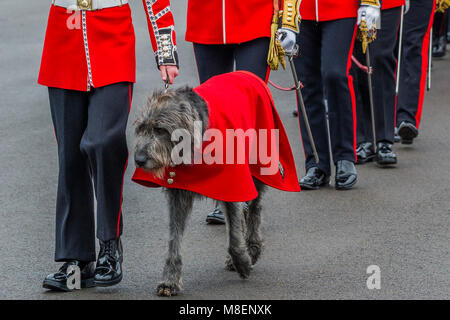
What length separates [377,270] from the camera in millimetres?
5367

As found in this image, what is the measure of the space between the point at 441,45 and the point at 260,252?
9.93m

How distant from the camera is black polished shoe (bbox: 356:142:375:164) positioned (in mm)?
8359

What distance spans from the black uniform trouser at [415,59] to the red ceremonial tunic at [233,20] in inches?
126

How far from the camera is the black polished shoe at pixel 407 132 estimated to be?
8.76m

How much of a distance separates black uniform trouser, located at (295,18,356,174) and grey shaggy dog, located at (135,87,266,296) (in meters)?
1.88

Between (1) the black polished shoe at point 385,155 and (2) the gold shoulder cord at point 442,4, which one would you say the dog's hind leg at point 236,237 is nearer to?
(1) the black polished shoe at point 385,155

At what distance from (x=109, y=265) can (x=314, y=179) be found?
278cm

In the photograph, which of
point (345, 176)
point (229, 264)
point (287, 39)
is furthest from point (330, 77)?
point (229, 264)

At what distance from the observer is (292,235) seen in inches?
245

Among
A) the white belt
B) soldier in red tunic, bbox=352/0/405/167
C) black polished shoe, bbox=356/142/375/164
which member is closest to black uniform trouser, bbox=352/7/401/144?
soldier in red tunic, bbox=352/0/405/167

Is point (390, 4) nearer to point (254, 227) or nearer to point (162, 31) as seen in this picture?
point (254, 227)

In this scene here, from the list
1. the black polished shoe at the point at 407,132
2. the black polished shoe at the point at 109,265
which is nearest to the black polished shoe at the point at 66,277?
the black polished shoe at the point at 109,265

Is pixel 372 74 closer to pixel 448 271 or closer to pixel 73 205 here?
pixel 448 271

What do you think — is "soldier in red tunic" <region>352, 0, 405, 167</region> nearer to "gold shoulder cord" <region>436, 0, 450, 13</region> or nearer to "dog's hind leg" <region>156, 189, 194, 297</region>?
"gold shoulder cord" <region>436, 0, 450, 13</region>
